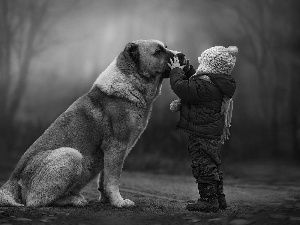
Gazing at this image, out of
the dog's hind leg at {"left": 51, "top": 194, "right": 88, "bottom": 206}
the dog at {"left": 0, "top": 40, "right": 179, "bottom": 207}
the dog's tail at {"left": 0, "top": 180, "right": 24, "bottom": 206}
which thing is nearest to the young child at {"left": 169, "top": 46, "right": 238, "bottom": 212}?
the dog at {"left": 0, "top": 40, "right": 179, "bottom": 207}

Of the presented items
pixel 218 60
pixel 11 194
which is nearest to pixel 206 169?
pixel 218 60

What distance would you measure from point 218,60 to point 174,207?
174 centimetres

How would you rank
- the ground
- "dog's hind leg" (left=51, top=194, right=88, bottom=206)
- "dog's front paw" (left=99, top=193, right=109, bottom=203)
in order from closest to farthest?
the ground
"dog's hind leg" (left=51, top=194, right=88, bottom=206)
"dog's front paw" (left=99, top=193, right=109, bottom=203)

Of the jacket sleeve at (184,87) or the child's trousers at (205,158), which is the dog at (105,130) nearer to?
the jacket sleeve at (184,87)

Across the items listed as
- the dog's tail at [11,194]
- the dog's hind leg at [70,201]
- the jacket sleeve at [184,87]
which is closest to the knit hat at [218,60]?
the jacket sleeve at [184,87]

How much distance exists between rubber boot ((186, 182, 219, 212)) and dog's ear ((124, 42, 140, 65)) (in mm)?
1567

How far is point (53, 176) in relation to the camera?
522cm

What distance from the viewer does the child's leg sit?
5.23 metres

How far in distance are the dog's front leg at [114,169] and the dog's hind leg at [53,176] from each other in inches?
13.2

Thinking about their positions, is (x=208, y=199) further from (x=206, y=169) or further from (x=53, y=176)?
(x=53, y=176)

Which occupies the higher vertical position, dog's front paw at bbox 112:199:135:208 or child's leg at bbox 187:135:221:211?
child's leg at bbox 187:135:221:211

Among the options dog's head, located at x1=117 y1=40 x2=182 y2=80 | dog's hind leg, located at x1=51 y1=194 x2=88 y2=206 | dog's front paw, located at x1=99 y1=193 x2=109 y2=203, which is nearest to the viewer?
dog's hind leg, located at x1=51 y1=194 x2=88 y2=206

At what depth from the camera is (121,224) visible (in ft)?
15.1

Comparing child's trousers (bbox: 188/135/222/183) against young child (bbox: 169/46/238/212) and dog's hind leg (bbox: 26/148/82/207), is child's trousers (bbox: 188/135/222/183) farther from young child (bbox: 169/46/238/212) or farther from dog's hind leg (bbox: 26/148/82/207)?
dog's hind leg (bbox: 26/148/82/207)
